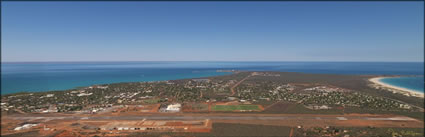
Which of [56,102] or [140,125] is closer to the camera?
[140,125]

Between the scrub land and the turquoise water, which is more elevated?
the turquoise water

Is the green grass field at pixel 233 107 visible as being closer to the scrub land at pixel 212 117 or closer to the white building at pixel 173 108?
the scrub land at pixel 212 117

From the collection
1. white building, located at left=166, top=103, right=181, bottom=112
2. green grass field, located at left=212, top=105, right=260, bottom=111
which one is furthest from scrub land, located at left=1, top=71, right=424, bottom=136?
green grass field, located at left=212, top=105, right=260, bottom=111

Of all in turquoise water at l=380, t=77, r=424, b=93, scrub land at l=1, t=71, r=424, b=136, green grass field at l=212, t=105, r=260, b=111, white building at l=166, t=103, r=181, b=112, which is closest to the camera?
scrub land at l=1, t=71, r=424, b=136

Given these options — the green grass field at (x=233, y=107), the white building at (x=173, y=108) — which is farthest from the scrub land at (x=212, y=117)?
the green grass field at (x=233, y=107)

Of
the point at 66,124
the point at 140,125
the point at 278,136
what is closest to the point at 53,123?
the point at 66,124

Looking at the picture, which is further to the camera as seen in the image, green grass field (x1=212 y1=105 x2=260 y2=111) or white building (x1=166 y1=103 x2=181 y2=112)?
green grass field (x1=212 y1=105 x2=260 y2=111)

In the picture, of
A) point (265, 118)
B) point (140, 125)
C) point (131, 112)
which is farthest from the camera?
point (131, 112)

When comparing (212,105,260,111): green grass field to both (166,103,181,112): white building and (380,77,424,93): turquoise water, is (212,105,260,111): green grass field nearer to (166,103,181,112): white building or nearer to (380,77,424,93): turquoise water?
(166,103,181,112): white building

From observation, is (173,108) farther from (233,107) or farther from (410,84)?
(410,84)

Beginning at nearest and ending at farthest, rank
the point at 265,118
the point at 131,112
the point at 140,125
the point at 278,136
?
the point at 278,136
the point at 140,125
the point at 265,118
the point at 131,112

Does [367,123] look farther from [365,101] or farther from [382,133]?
[365,101]
